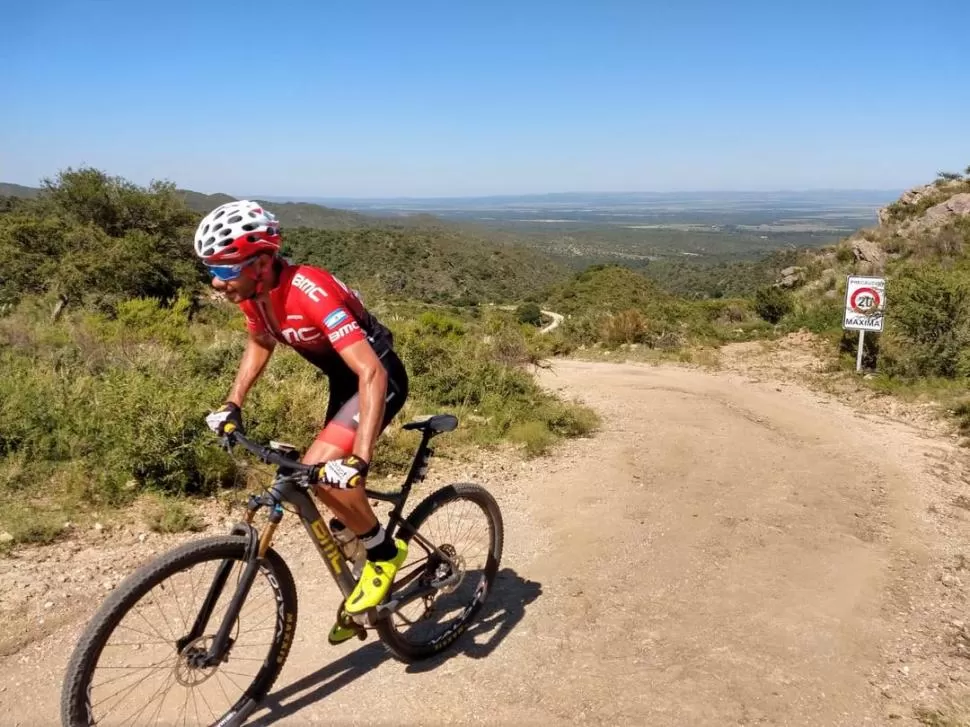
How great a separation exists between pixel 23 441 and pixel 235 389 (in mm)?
3458

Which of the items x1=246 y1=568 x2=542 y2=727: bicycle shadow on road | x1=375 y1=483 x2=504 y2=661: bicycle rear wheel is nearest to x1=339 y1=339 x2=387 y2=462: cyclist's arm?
x1=375 y1=483 x2=504 y2=661: bicycle rear wheel

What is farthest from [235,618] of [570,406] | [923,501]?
[570,406]

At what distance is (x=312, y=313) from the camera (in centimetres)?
291

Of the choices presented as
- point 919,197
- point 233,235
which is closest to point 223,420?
point 233,235

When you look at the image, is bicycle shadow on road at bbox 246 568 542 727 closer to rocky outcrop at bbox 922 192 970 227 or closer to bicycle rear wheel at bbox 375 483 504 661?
bicycle rear wheel at bbox 375 483 504 661

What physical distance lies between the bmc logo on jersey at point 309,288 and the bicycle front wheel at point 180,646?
39.6 inches

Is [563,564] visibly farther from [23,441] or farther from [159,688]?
[23,441]

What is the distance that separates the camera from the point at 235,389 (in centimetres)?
333

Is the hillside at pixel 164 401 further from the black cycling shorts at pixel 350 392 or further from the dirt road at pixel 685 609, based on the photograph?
the black cycling shorts at pixel 350 392

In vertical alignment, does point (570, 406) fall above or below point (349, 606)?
below

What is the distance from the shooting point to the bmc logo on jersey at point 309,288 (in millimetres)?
Answer: 2908

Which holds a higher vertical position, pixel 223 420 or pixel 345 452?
pixel 223 420

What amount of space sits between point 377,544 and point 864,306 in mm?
10831

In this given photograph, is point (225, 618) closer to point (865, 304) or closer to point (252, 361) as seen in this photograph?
point (252, 361)
